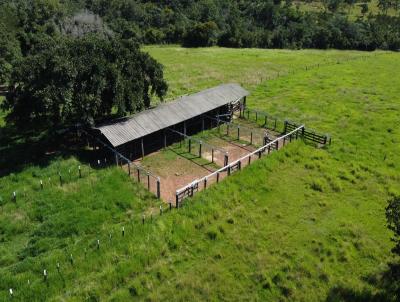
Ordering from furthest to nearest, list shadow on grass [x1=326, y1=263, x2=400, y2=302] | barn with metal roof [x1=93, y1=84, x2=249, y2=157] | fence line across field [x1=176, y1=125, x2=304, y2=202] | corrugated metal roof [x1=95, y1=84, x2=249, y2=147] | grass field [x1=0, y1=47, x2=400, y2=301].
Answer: barn with metal roof [x1=93, y1=84, x2=249, y2=157] → corrugated metal roof [x1=95, y1=84, x2=249, y2=147] → fence line across field [x1=176, y1=125, x2=304, y2=202] → grass field [x1=0, y1=47, x2=400, y2=301] → shadow on grass [x1=326, y1=263, x2=400, y2=302]

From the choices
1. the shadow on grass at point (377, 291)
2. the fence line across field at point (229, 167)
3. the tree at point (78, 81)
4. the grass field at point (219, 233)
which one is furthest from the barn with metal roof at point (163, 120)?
the shadow on grass at point (377, 291)

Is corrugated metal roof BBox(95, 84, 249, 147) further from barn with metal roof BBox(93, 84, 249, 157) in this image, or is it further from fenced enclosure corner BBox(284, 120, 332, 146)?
fenced enclosure corner BBox(284, 120, 332, 146)

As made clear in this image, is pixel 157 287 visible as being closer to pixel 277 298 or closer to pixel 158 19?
pixel 277 298

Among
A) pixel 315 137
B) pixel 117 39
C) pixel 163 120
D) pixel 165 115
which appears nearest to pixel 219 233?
pixel 163 120

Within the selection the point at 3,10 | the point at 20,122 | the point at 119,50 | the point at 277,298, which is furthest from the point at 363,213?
the point at 3,10

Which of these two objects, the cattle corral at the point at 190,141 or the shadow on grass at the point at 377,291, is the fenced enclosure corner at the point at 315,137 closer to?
the cattle corral at the point at 190,141

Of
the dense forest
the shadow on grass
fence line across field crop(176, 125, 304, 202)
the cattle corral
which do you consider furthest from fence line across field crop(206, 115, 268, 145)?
the shadow on grass

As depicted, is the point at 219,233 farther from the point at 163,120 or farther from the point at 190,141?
the point at 190,141
